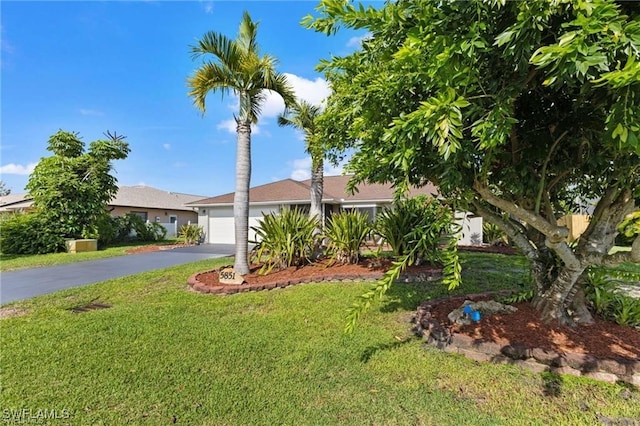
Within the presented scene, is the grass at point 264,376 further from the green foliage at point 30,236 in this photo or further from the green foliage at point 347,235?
the green foliage at point 30,236

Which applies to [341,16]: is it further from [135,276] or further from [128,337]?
[135,276]

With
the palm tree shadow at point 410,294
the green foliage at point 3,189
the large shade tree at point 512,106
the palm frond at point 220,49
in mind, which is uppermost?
the green foliage at point 3,189

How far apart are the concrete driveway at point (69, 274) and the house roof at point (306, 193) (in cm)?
719

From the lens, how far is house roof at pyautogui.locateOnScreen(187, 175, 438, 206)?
18.0m

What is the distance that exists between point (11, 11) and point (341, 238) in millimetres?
8423

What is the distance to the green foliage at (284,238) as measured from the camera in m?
8.78

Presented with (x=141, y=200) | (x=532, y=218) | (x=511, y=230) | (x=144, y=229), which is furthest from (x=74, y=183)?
(x=532, y=218)

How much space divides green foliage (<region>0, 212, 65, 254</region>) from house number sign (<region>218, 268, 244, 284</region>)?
43.5 ft

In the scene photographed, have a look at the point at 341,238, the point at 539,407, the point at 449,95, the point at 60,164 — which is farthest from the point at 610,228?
the point at 60,164

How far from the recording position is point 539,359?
11.9ft

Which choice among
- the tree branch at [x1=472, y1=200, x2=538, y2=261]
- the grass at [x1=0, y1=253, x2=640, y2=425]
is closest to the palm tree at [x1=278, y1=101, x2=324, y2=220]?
the grass at [x1=0, y1=253, x2=640, y2=425]

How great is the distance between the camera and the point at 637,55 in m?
1.77

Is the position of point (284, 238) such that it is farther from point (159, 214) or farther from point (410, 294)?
point (159, 214)

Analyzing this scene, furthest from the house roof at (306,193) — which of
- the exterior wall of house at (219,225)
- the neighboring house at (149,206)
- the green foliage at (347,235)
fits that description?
the green foliage at (347,235)
